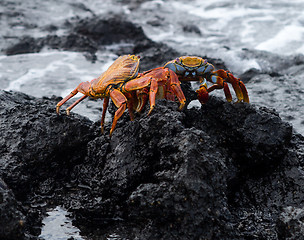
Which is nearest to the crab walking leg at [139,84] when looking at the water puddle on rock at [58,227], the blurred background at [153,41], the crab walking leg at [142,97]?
the crab walking leg at [142,97]

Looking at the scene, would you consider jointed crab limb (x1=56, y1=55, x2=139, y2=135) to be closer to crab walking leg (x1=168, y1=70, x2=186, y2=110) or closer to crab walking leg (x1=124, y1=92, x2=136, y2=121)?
crab walking leg (x1=124, y1=92, x2=136, y2=121)

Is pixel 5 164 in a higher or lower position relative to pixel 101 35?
higher

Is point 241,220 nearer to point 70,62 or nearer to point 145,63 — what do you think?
point 145,63

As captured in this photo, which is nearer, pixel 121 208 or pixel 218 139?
pixel 121 208

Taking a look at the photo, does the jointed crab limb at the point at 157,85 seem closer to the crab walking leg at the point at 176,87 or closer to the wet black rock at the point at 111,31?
the crab walking leg at the point at 176,87

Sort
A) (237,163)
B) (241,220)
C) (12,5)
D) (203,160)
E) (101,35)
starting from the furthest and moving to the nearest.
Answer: (12,5)
(101,35)
(237,163)
(241,220)
(203,160)

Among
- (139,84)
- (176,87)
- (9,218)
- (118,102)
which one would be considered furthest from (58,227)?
(176,87)

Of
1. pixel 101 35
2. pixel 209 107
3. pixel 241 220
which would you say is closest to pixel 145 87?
pixel 209 107
